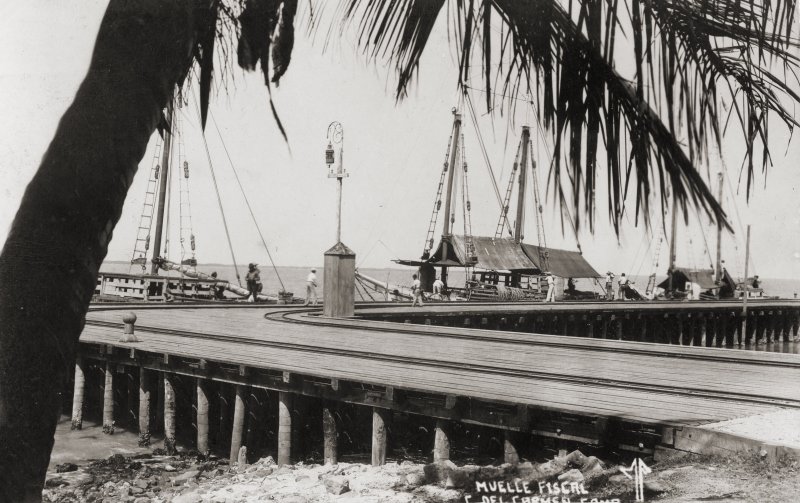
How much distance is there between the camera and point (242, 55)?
7.79 feet

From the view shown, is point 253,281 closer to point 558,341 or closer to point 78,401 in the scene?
point 78,401

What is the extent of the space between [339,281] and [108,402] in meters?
7.74

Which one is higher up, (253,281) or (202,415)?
(253,281)

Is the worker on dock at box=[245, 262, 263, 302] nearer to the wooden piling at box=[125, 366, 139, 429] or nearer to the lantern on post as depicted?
the lantern on post

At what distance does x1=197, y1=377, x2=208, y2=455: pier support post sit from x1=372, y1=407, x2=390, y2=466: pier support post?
4479mm

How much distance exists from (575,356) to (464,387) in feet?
13.8

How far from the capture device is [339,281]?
70.9 feet

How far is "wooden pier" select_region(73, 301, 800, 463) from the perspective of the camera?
8.52 m

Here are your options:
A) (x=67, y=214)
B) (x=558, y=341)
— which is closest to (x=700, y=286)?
(x=558, y=341)

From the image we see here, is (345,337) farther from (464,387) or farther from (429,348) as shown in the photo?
(464,387)

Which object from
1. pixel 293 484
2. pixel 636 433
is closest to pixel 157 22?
pixel 636 433

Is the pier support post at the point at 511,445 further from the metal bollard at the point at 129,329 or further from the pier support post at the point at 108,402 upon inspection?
the pier support post at the point at 108,402

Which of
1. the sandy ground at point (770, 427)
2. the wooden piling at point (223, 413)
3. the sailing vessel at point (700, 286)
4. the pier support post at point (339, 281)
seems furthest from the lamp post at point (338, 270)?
the sailing vessel at point (700, 286)

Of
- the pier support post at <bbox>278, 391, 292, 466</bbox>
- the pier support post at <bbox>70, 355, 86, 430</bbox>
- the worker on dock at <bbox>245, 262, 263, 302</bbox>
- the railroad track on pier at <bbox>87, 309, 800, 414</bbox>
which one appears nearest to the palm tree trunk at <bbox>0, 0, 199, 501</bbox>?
the railroad track on pier at <bbox>87, 309, 800, 414</bbox>
